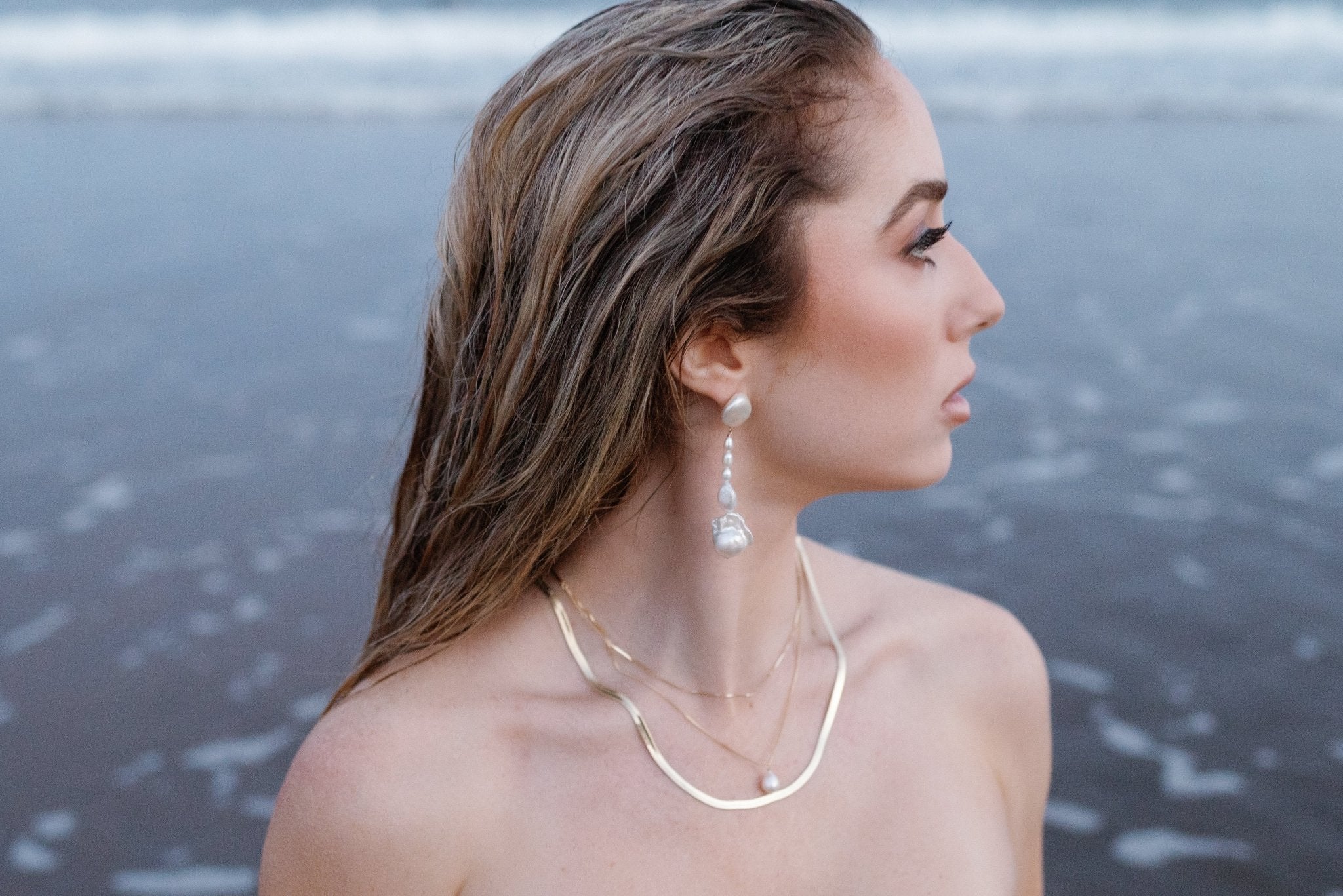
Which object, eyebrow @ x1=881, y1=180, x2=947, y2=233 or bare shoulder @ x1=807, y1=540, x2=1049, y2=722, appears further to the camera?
bare shoulder @ x1=807, y1=540, x2=1049, y2=722

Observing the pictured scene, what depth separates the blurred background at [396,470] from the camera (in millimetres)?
3443

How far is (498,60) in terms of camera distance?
49.1 ft

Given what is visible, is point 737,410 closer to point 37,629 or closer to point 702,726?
point 702,726

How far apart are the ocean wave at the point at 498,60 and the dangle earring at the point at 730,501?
10.1 m

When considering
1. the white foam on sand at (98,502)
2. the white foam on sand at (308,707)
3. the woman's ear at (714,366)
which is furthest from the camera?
the white foam on sand at (98,502)

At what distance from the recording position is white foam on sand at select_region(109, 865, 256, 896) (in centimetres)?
317

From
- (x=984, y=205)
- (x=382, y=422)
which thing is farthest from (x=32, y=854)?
(x=984, y=205)

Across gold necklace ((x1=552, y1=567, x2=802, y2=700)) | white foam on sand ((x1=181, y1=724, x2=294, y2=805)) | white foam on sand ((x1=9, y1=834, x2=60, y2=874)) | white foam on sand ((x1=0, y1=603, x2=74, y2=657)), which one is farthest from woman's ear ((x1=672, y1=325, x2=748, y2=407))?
white foam on sand ((x1=0, y1=603, x2=74, y2=657))

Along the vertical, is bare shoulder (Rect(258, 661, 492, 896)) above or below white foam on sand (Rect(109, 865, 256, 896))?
above

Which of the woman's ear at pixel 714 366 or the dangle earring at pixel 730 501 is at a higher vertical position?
the woman's ear at pixel 714 366

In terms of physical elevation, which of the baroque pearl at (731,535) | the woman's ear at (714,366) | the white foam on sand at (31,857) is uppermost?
the woman's ear at (714,366)

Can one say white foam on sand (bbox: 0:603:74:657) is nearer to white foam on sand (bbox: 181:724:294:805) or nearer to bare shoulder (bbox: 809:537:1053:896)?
white foam on sand (bbox: 181:724:294:805)

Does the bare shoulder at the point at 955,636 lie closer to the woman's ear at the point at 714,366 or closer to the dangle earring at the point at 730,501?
the dangle earring at the point at 730,501

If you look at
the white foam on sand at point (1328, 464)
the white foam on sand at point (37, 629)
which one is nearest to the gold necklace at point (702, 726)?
the white foam on sand at point (37, 629)
